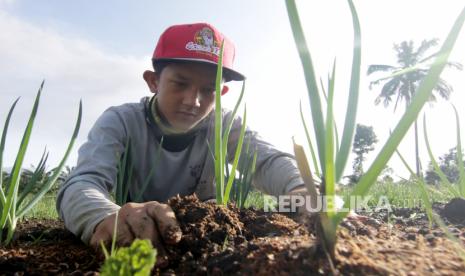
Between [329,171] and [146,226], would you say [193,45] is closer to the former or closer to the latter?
[146,226]

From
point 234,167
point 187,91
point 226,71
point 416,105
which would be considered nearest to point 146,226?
point 234,167

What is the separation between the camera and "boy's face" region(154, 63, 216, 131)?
67.0 inches

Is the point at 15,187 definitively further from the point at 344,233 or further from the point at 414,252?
the point at 414,252

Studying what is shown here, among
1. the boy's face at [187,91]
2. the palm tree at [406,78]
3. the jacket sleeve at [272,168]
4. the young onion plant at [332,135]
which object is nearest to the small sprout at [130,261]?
the young onion plant at [332,135]

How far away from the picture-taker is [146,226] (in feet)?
2.63

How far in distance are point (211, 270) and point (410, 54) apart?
30.8m

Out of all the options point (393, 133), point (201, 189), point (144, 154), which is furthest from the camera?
point (201, 189)

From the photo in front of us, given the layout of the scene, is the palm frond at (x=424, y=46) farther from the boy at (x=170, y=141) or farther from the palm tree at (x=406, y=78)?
the boy at (x=170, y=141)

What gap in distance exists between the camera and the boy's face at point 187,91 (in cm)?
170

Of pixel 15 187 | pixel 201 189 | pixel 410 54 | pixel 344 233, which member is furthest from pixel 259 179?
pixel 410 54

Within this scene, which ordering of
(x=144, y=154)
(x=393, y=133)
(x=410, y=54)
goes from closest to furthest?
(x=393, y=133) < (x=144, y=154) < (x=410, y=54)

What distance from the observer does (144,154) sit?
1915 mm

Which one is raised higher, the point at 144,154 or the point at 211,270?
the point at 144,154

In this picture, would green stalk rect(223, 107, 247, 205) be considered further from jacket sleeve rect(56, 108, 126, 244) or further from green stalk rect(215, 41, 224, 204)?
jacket sleeve rect(56, 108, 126, 244)
